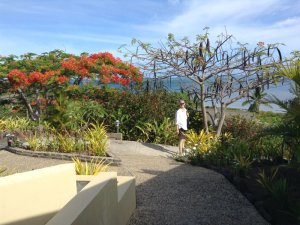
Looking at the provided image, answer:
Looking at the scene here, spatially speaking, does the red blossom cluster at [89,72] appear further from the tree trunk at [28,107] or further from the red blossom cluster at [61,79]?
the tree trunk at [28,107]

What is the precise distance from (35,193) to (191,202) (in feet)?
8.67

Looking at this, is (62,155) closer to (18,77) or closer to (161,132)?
(161,132)

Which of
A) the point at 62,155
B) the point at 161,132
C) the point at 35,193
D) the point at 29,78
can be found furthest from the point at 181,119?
the point at 35,193

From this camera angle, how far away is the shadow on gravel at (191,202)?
552 centimetres

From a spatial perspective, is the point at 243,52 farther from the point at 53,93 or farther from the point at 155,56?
the point at 53,93

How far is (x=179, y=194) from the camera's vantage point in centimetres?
661

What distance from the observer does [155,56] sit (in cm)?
1220

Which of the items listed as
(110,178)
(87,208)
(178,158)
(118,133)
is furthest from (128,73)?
A: (87,208)

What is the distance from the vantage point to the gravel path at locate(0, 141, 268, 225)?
557 cm

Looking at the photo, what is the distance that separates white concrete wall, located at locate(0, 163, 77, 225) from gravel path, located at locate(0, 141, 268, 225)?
1072 millimetres

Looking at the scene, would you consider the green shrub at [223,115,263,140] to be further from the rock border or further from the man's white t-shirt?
the rock border

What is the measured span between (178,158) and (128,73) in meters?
5.99

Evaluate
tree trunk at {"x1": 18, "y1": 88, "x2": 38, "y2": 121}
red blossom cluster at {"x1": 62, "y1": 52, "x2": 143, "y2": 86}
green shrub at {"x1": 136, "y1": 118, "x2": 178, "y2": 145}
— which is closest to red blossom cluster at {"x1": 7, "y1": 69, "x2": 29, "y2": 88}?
tree trunk at {"x1": 18, "y1": 88, "x2": 38, "y2": 121}

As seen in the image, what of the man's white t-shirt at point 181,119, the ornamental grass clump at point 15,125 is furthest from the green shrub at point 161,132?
the ornamental grass clump at point 15,125
